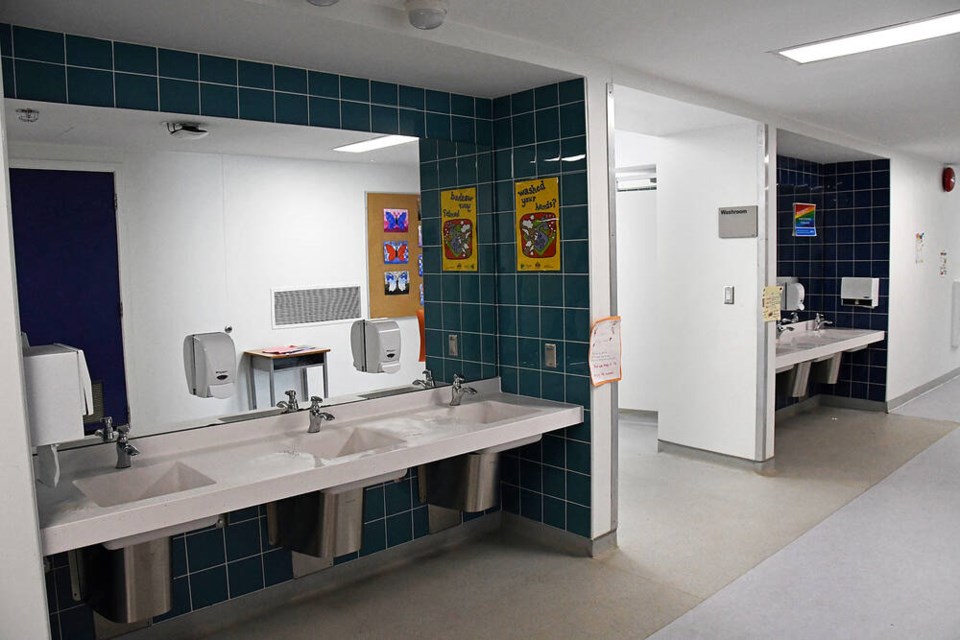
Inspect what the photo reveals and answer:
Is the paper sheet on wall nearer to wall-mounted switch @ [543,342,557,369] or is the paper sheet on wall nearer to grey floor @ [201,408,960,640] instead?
grey floor @ [201,408,960,640]

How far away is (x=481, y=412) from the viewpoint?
371 cm

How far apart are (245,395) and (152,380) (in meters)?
0.39

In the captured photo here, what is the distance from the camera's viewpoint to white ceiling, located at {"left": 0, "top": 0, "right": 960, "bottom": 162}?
2430 millimetres

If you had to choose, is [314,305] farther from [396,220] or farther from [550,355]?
[550,355]

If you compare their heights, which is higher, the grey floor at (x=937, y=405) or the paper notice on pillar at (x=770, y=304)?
the paper notice on pillar at (x=770, y=304)

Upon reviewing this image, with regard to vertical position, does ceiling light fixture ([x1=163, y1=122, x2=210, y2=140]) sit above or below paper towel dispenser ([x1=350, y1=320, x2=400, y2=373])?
above

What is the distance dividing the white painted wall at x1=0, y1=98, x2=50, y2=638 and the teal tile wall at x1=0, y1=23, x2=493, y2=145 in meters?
0.75

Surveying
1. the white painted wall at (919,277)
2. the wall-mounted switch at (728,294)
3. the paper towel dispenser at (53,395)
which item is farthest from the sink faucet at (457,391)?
the white painted wall at (919,277)

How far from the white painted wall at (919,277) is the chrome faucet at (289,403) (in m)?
5.72

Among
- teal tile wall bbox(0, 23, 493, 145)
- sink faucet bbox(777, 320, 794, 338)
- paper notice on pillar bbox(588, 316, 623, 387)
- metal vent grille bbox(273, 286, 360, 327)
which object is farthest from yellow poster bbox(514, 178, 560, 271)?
sink faucet bbox(777, 320, 794, 338)

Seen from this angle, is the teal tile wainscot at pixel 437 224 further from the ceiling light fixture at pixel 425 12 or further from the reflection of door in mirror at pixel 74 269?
the ceiling light fixture at pixel 425 12

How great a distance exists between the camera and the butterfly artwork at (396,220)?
3643 millimetres

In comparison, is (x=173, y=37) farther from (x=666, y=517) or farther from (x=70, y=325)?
(x=666, y=517)

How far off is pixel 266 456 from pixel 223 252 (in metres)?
0.88
